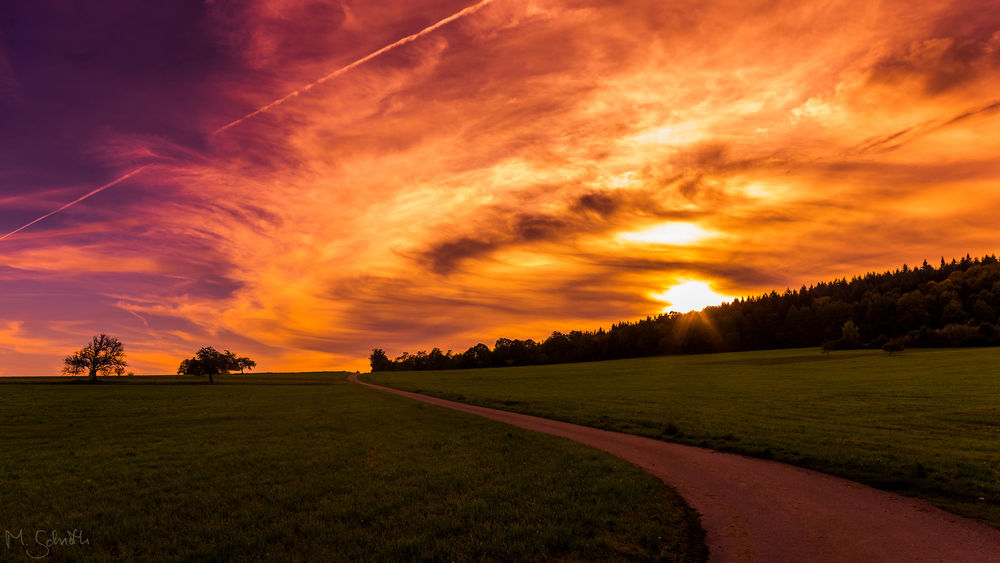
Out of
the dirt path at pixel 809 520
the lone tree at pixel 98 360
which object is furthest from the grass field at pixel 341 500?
the lone tree at pixel 98 360

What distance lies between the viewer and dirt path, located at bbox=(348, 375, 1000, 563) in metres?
9.67

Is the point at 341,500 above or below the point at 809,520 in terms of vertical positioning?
above

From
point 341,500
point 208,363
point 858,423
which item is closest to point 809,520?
point 341,500

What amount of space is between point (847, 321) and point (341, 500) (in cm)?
15351

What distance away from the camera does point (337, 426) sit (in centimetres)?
3231

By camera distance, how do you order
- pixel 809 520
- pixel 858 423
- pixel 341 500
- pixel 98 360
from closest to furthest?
1. pixel 809 520
2. pixel 341 500
3. pixel 858 423
4. pixel 98 360

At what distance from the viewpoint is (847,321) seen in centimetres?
13012

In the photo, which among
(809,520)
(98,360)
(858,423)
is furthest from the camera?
(98,360)

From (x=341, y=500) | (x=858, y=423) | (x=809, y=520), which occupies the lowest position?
(x=858, y=423)

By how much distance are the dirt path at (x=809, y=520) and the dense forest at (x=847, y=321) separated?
111 metres

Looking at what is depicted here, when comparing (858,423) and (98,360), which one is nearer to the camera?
(858,423)

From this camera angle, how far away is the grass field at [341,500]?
10.5m

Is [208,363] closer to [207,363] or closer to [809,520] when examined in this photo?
[207,363]

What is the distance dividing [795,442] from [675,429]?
6044mm
